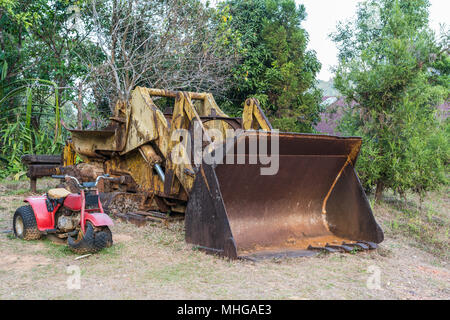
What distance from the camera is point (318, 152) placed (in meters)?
5.13

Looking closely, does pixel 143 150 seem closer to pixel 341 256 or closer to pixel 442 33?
pixel 341 256

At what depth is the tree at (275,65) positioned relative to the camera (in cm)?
1202

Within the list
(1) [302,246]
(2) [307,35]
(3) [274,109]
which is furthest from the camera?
(2) [307,35]

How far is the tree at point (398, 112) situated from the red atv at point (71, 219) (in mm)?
5471

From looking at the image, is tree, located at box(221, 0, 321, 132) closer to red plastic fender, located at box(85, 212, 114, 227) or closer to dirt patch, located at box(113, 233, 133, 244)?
dirt patch, located at box(113, 233, 133, 244)

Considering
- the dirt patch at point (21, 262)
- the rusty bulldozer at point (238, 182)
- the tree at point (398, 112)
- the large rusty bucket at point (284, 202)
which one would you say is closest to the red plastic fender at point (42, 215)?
the dirt patch at point (21, 262)

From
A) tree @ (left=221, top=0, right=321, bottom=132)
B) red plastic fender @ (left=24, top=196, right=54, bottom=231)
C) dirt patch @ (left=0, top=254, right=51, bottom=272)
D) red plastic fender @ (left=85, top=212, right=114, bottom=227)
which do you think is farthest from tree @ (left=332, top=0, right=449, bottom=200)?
dirt patch @ (left=0, top=254, right=51, bottom=272)

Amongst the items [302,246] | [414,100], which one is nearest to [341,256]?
[302,246]

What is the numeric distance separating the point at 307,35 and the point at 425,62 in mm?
5133

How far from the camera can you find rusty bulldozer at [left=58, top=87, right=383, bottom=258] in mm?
4547

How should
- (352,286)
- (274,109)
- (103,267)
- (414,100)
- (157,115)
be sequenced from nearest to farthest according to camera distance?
(352,286), (103,267), (157,115), (414,100), (274,109)

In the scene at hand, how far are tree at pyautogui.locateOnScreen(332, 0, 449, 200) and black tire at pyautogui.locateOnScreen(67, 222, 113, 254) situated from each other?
551cm

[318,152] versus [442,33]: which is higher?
[442,33]
